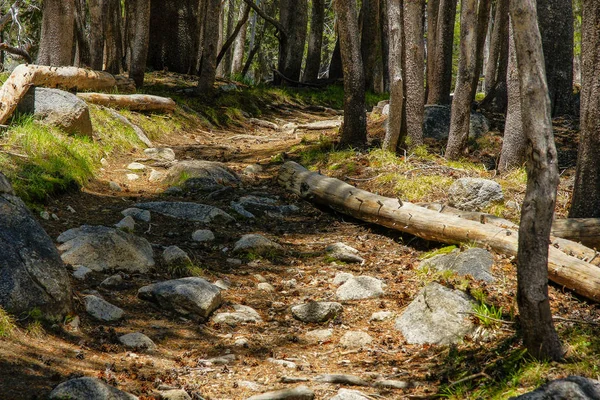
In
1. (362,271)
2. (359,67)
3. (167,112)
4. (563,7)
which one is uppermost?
(563,7)

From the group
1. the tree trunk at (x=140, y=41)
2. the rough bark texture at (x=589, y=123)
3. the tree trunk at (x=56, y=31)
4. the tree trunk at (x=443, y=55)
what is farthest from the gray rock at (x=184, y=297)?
the tree trunk at (x=140, y=41)

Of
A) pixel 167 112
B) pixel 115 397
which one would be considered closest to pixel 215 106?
pixel 167 112

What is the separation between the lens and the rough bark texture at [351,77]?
9.65 meters

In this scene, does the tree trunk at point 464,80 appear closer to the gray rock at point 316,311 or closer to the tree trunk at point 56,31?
the gray rock at point 316,311

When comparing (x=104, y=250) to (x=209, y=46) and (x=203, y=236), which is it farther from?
(x=209, y=46)

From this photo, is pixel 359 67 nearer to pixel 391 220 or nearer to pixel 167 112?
pixel 391 220

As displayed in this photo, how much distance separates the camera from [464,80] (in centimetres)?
920

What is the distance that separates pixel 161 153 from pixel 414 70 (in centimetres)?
411

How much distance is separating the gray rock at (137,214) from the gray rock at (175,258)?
1205mm

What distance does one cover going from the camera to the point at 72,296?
14.8ft

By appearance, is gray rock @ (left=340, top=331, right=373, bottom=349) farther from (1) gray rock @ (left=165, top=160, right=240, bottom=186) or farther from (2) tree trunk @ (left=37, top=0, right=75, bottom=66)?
(2) tree trunk @ (left=37, top=0, right=75, bottom=66)

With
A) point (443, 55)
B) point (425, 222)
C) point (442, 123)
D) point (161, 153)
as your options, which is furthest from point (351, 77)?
point (425, 222)

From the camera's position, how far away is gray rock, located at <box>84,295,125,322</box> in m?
4.67

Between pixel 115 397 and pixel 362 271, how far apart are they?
346 cm
